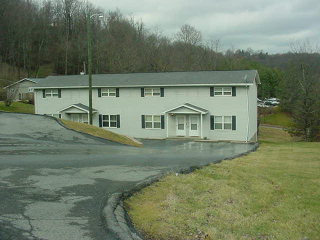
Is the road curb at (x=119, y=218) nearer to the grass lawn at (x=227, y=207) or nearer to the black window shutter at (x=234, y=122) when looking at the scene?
the grass lawn at (x=227, y=207)

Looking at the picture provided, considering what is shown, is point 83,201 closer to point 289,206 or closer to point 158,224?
point 158,224

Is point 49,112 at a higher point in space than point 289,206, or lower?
higher

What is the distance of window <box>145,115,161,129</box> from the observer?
114 feet

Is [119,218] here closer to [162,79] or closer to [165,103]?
[165,103]

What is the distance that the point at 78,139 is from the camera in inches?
803

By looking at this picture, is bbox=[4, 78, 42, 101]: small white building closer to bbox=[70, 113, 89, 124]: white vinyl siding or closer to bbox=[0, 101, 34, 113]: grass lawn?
bbox=[0, 101, 34, 113]: grass lawn

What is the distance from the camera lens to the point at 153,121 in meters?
34.9

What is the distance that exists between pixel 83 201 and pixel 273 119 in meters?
63.0

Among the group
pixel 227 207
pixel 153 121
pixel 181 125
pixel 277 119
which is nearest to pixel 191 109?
pixel 181 125

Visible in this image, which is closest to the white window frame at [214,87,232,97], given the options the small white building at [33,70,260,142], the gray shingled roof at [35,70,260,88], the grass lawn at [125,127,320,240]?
the small white building at [33,70,260,142]

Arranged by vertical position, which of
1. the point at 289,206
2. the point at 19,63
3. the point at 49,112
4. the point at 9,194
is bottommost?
the point at 289,206

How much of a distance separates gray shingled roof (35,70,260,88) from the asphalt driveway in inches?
637

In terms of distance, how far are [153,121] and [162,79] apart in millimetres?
4003

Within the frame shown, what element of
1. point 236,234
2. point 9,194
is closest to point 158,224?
point 236,234
